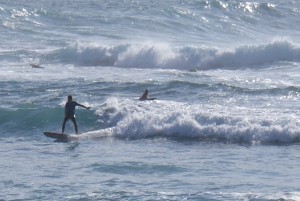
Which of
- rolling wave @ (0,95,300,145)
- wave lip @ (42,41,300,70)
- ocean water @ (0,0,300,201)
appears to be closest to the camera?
ocean water @ (0,0,300,201)

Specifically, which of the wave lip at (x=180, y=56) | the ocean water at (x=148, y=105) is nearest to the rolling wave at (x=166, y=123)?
the ocean water at (x=148, y=105)

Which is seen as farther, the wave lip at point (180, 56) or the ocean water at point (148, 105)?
the wave lip at point (180, 56)

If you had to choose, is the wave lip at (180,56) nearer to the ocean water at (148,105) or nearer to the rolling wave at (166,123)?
the ocean water at (148,105)

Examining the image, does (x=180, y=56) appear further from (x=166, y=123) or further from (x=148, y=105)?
(x=166, y=123)

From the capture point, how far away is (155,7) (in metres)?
56.1

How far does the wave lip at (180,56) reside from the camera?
129 ft

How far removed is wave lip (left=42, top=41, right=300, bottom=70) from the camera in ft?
129

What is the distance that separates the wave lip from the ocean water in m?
0.05

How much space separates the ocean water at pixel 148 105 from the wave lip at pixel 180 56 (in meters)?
0.05

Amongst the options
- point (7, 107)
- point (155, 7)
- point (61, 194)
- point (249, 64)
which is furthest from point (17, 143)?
point (155, 7)

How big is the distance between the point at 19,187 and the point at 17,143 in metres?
5.46

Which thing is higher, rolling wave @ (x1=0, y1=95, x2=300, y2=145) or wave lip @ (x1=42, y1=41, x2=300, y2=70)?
wave lip @ (x1=42, y1=41, x2=300, y2=70)

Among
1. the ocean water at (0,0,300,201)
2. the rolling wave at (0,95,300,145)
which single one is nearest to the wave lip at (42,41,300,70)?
the ocean water at (0,0,300,201)

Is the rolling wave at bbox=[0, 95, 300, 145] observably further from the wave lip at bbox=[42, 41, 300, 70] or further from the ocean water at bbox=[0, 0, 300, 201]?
the wave lip at bbox=[42, 41, 300, 70]
